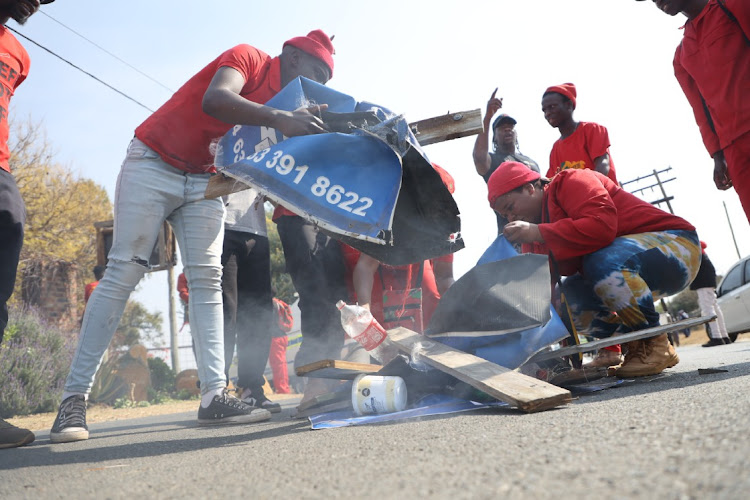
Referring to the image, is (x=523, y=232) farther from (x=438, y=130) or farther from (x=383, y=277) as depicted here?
(x=383, y=277)

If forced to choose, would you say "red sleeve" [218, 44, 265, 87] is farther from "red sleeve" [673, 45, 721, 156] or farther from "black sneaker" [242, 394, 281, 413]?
"red sleeve" [673, 45, 721, 156]

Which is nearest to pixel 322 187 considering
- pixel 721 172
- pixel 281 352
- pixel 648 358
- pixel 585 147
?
pixel 648 358

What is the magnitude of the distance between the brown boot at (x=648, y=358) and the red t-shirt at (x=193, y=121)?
7.35 feet

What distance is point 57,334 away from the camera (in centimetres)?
805

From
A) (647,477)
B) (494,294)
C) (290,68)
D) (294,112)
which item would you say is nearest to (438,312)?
(494,294)

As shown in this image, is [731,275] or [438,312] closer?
[438,312]

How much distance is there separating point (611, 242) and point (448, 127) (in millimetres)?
1053

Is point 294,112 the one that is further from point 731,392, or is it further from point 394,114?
point 731,392

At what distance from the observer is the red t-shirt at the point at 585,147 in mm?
3955

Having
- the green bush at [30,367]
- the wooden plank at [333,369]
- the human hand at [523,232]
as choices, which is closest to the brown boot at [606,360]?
the human hand at [523,232]

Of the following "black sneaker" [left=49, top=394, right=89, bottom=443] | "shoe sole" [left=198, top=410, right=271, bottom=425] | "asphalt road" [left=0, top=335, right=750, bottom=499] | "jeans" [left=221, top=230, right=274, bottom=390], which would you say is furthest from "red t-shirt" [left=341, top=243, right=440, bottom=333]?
"black sneaker" [left=49, top=394, right=89, bottom=443]

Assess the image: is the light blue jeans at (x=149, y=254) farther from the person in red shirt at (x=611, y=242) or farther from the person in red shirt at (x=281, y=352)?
the person in red shirt at (x=281, y=352)

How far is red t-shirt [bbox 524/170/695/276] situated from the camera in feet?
8.93

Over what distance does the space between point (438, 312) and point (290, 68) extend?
58.1 inches
